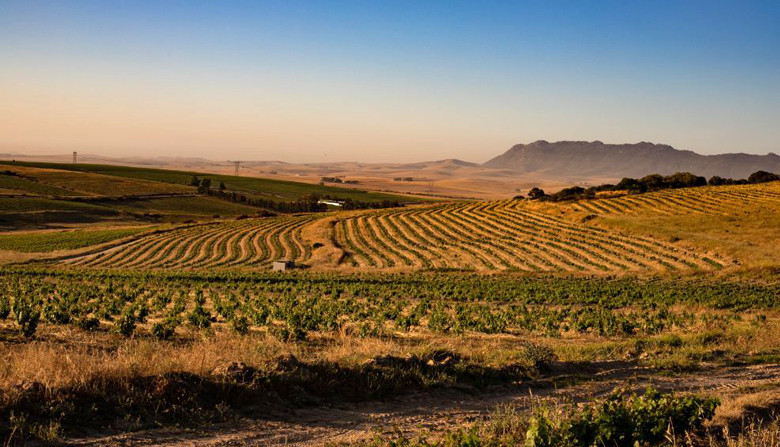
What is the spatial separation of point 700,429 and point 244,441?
679 cm

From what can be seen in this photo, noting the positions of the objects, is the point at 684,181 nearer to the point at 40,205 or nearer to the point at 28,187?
the point at 40,205

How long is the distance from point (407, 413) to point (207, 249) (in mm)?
60341

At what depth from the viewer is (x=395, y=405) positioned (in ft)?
31.3

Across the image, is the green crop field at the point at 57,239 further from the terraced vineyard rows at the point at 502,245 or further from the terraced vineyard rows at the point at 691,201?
the terraced vineyard rows at the point at 691,201

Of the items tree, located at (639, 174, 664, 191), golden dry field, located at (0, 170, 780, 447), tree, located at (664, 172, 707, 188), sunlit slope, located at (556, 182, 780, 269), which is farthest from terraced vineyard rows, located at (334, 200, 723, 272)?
tree, located at (664, 172, 707, 188)

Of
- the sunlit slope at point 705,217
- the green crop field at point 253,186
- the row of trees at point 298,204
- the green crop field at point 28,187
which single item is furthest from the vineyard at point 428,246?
the green crop field at point 253,186

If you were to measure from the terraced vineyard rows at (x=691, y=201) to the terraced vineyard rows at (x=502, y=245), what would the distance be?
31.8 feet

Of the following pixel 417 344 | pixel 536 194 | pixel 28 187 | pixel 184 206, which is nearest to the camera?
pixel 417 344

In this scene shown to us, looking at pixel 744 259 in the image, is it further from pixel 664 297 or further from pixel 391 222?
pixel 391 222

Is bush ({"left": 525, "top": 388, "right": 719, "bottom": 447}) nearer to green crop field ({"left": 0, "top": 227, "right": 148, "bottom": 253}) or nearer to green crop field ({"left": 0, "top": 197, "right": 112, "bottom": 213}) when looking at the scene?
green crop field ({"left": 0, "top": 227, "right": 148, "bottom": 253})

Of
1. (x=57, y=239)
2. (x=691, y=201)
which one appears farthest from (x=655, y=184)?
(x=57, y=239)

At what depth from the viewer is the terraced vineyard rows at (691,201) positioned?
68.9 m

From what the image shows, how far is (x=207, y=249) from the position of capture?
65125mm

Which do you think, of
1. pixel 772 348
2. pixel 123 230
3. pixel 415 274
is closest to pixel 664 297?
pixel 772 348
